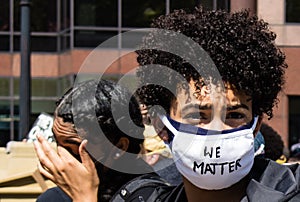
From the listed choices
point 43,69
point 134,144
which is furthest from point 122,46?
point 134,144

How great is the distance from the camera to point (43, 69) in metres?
21.0

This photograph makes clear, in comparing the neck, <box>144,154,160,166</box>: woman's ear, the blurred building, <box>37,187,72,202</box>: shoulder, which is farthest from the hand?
the blurred building

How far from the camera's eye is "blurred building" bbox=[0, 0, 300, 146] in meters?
19.4

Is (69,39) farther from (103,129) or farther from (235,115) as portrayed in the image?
(235,115)

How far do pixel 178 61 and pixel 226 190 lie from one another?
15.7 inches

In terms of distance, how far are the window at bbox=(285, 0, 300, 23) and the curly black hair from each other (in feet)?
56.7

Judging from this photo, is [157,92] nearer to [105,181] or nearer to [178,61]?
[178,61]

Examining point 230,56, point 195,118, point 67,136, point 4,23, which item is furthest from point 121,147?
point 4,23

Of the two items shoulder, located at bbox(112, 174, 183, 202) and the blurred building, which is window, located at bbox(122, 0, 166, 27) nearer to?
the blurred building

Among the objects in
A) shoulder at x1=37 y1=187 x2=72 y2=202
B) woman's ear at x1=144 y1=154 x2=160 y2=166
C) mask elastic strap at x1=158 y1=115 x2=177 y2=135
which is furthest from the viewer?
woman's ear at x1=144 y1=154 x2=160 y2=166

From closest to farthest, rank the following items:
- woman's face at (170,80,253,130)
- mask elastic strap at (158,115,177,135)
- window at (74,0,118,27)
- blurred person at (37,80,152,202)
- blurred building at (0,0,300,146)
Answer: woman's face at (170,80,253,130) → mask elastic strap at (158,115,177,135) → blurred person at (37,80,152,202) → blurred building at (0,0,300,146) → window at (74,0,118,27)

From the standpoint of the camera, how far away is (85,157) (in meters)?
2.61

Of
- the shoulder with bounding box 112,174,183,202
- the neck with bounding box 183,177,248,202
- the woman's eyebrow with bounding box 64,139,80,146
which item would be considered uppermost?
the woman's eyebrow with bounding box 64,139,80,146

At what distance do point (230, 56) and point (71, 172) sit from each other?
62 centimetres
